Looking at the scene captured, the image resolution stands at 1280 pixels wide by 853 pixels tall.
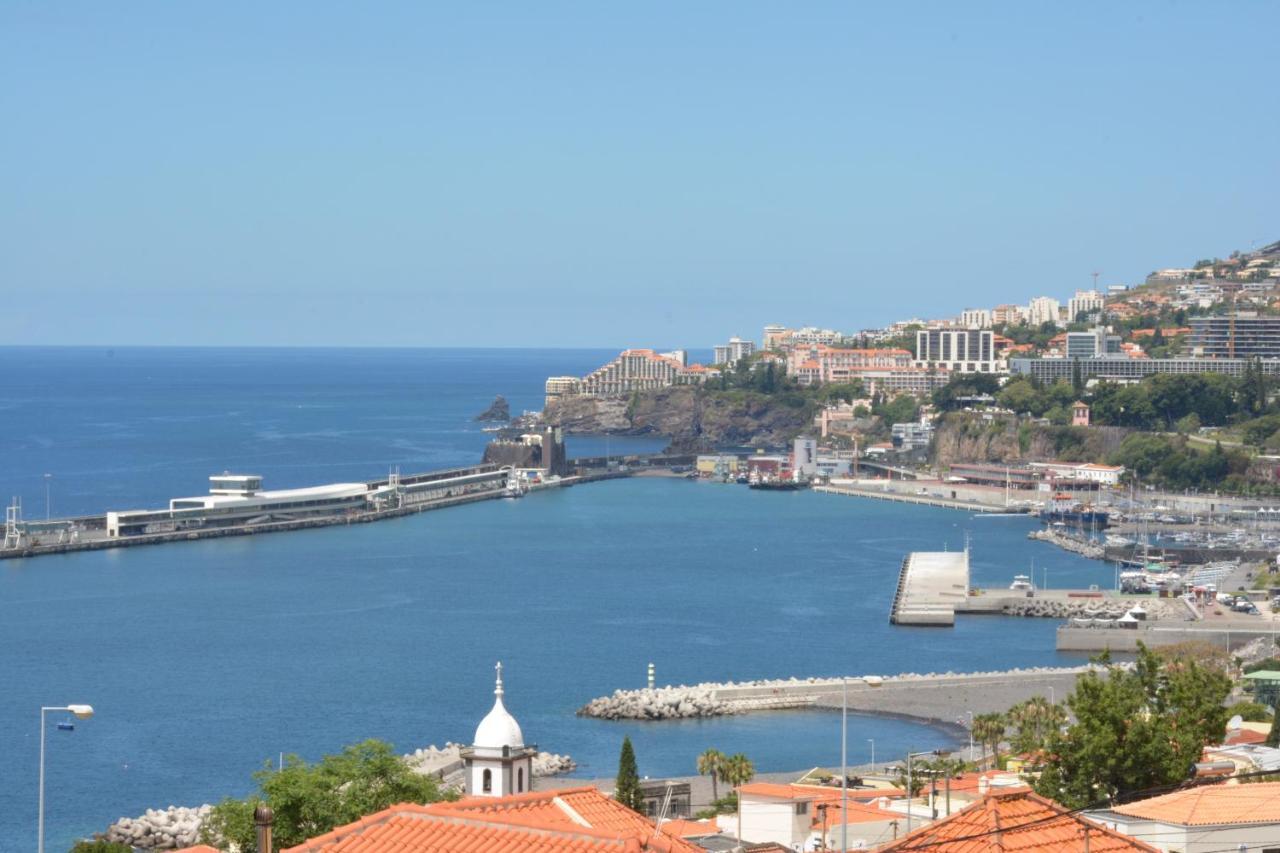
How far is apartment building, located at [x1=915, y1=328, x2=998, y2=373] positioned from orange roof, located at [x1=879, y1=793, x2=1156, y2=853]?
283 ft

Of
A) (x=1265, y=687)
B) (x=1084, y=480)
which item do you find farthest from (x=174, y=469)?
(x=1265, y=687)

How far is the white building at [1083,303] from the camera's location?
11238 centimetres

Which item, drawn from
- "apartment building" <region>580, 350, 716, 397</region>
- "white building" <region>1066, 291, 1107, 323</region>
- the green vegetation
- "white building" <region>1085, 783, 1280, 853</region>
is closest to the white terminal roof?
the green vegetation

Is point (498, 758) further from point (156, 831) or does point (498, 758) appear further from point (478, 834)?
point (156, 831)

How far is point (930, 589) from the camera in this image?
40906 mm

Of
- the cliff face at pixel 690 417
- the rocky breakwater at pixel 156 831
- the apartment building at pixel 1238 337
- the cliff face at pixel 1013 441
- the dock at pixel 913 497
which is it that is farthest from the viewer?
the cliff face at pixel 690 417

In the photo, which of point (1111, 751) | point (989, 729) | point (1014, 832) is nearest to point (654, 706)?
point (989, 729)

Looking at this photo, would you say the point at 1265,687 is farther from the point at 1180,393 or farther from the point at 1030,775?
the point at 1180,393

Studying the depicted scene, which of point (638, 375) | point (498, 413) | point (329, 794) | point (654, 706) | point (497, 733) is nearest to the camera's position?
point (497, 733)

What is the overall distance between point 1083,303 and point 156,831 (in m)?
99.4

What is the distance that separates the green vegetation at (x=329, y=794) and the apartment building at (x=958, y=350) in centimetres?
8094

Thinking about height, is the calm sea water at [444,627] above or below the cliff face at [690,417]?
below

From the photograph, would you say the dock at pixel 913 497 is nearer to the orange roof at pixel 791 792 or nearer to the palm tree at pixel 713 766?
the palm tree at pixel 713 766

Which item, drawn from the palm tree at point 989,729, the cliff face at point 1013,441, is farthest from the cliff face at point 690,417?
the palm tree at point 989,729
